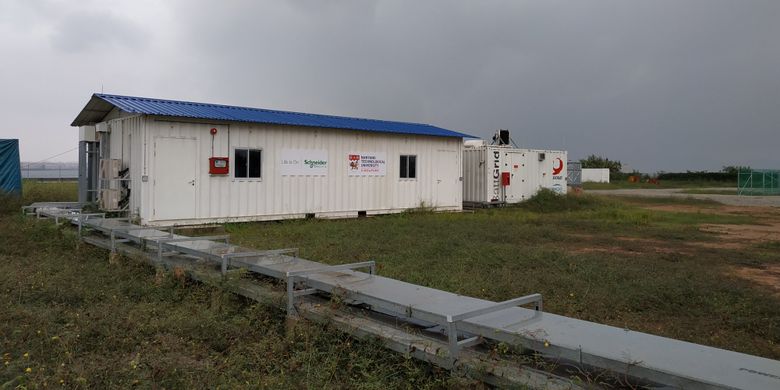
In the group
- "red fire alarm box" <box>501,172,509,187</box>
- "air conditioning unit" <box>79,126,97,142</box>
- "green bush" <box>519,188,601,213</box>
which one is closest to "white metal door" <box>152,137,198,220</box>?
"air conditioning unit" <box>79,126,97,142</box>

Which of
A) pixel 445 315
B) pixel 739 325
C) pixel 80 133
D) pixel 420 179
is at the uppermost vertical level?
pixel 80 133

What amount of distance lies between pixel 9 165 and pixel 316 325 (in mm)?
18171

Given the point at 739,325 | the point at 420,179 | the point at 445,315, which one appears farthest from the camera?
the point at 420,179

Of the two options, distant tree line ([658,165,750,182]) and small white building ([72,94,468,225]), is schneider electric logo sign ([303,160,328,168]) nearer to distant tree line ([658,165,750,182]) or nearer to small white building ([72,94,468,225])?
small white building ([72,94,468,225])

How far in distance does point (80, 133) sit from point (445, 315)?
16467 mm

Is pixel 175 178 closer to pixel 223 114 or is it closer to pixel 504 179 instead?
pixel 223 114

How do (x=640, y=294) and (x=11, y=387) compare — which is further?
(x=640, y=294)

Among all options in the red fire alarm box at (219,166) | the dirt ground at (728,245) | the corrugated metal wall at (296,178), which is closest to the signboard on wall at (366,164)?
the corrugated metal wall at (296,178)

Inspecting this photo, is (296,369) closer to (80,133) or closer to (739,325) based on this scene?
(739,325)

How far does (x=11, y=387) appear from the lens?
3908mm

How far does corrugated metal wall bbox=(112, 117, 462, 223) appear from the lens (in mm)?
14141

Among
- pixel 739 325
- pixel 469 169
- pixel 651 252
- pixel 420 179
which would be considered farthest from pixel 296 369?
pixel 469 169

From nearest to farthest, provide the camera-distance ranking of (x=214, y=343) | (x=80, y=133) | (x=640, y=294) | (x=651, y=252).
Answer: (x=214, y=343) < (x=640, y=294) < (x=651, y=252) < (x=80, y=133)

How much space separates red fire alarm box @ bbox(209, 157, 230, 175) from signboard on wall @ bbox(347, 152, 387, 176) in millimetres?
4133
